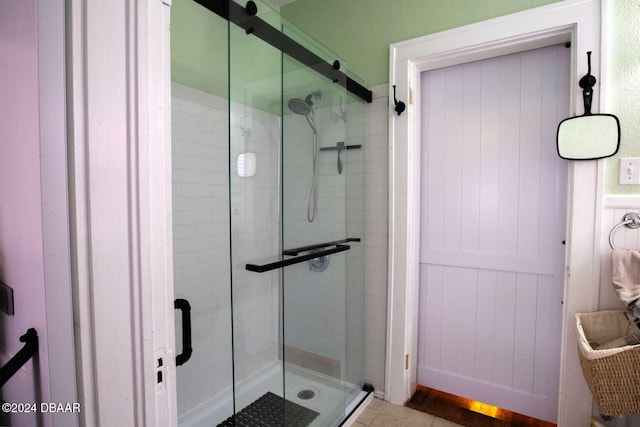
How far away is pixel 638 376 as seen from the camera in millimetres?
1164

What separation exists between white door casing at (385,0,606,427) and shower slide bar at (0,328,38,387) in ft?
5.63

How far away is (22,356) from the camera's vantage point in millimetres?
715

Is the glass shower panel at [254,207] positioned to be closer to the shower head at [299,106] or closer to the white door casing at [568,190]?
the shower head at [299,106]

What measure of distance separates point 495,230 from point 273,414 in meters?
1.62

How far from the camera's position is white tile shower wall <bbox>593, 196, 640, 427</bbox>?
4.75 feet

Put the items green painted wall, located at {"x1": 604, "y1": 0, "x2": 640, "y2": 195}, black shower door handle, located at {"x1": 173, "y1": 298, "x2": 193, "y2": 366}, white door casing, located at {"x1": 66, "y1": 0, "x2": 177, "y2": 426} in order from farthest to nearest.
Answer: green painted wall, located at {"x1": 604, "y1": 0, "x2": 640, "y2": 195}
black shower door handle, located at {"x1": 173, "y1": 298, "x2": 193, "y2": 366}
white door casing, located at {"x1": 66, "y1": 0, "x2": 177, "y2": 426}

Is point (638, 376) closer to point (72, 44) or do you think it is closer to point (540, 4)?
point (540, 4)

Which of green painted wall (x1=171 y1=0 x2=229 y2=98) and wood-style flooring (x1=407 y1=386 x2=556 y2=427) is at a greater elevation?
green painted wall (x1=171 y1=0 x2=229 y2=98)

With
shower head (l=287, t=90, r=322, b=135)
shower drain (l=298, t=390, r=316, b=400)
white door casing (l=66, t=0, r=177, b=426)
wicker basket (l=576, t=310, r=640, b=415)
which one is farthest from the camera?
shower drain (l=298, t=390, r=316, b=400)

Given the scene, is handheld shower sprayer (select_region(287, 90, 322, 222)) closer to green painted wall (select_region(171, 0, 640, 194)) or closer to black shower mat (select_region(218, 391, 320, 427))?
green painted wall (select_region(171, 0, 640, 194))

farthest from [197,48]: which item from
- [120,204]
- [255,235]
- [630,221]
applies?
[630,221]

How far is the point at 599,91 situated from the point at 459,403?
74.7 inches

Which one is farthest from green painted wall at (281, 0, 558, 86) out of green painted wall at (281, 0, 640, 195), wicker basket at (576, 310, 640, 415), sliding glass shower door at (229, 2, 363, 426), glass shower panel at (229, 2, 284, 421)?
wicker basket at (576, 310, 640, 415)

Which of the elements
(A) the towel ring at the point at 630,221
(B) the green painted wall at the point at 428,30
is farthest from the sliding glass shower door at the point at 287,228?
(A) the towel ring at the point at 630,221
